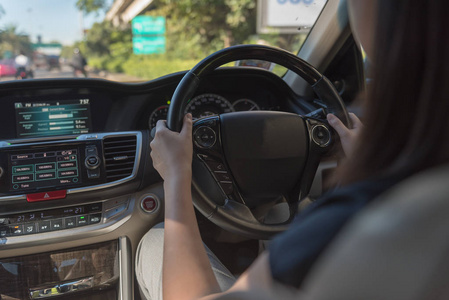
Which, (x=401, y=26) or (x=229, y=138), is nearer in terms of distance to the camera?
(x=401, y=26)

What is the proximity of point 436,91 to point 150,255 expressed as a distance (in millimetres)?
1394

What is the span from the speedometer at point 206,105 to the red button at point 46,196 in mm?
778

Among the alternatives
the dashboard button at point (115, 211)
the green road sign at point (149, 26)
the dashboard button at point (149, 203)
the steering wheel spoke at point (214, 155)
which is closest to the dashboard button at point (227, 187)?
the steering wheel spoke at point (214, 155)

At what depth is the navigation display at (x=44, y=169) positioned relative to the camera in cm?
184

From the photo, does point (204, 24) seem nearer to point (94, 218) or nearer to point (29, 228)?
point (94, 218)

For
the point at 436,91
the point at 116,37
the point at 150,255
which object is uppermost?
the point at 436,91

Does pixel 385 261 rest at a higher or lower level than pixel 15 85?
higher

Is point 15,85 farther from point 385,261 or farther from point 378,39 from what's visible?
point 385,261

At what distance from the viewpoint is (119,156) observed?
1.99 m

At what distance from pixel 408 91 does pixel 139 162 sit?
4.89ft

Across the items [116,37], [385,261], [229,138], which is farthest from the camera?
[116,37]

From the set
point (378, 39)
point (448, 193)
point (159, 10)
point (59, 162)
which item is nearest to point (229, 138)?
point (59, 162)

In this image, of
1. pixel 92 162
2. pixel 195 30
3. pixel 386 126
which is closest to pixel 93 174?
pixel 92 162

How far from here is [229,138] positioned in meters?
1.72
